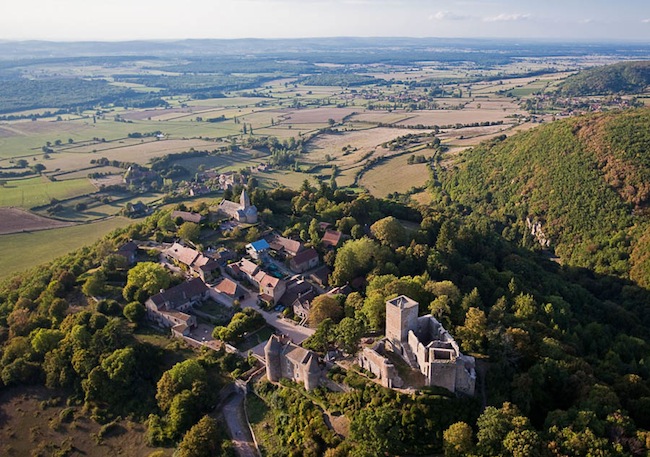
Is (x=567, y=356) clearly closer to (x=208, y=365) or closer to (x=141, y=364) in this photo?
(x=208, y=365)

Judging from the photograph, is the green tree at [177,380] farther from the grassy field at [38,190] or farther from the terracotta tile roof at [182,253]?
the grassy field at [38,190]

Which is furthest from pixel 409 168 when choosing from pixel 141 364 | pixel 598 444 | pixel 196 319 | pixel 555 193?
pixel 598 444

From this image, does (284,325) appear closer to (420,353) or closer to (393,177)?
(420,353)

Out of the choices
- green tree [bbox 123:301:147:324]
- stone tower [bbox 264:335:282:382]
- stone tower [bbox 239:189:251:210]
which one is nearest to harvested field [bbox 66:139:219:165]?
stone tower [bbox 239:189:251:210]

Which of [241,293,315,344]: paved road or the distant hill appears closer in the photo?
[241,293,315,344]: paved road

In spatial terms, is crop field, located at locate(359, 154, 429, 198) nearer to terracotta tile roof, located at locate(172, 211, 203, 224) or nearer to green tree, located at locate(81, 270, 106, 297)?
terracotta tile roof, located at locate(172, 211, 203, 224)

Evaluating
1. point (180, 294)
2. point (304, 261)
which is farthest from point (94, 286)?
point (304, 261)
